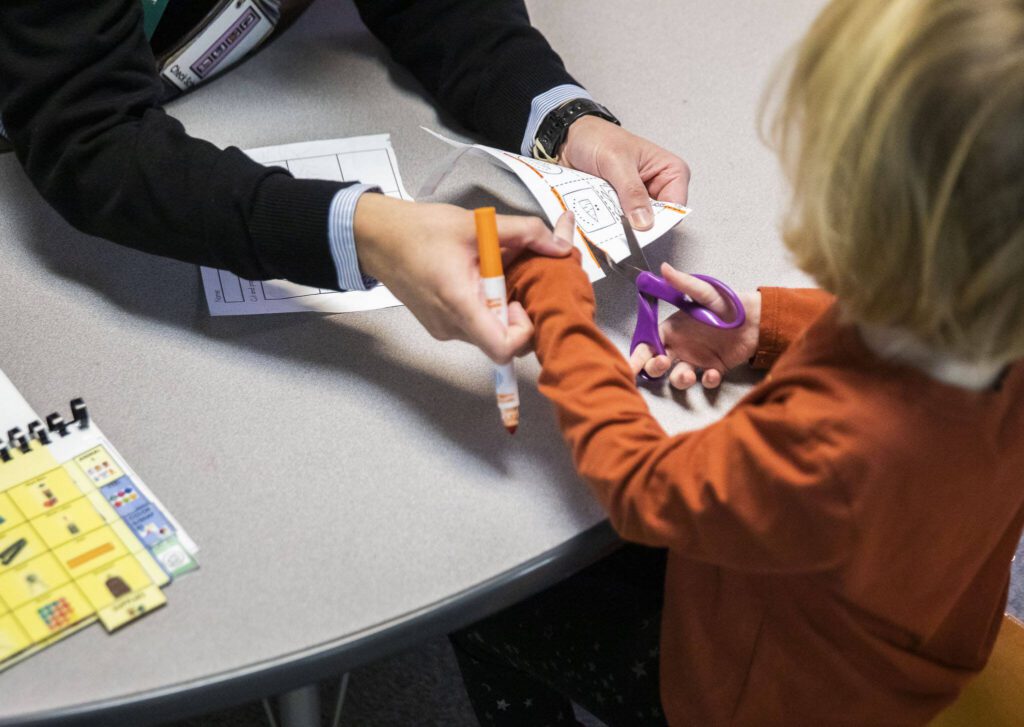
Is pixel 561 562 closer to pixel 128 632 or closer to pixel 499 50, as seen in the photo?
pixel 128 632

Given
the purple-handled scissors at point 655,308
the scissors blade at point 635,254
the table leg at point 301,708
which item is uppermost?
the scissors blade at point 635,254

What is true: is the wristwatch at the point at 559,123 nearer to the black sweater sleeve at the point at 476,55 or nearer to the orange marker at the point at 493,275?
the black sweater sleeve at the point at 476,55

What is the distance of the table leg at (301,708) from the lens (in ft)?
2.78

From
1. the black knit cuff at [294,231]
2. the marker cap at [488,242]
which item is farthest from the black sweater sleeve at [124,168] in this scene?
the marker cap at [488,242]

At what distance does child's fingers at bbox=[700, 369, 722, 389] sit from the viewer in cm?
79

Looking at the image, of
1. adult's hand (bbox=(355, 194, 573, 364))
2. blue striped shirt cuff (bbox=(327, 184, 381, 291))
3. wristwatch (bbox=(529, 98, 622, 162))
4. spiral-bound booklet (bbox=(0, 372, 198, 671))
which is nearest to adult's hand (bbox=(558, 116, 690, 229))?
wristwatch (bbox=(529, 98, 622, 162))

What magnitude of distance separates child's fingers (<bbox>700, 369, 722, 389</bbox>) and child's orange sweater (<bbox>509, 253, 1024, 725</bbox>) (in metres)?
0.04

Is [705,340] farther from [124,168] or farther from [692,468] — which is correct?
[124,168]

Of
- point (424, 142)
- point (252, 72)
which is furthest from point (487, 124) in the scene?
point (252, 72)

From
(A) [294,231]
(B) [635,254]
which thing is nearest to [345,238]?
(A) [294,231]

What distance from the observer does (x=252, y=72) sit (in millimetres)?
1059

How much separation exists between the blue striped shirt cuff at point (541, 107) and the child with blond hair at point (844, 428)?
0.25 m

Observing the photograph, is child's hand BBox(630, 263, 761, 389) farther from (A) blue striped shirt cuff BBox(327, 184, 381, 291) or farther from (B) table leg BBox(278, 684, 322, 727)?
(B) table leg BBox(278, 684, 322, 727)

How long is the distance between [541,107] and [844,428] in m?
0.52
